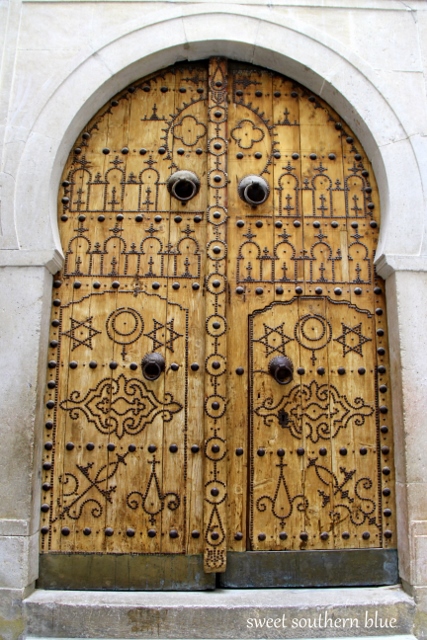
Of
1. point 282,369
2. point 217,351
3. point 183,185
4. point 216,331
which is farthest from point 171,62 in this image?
point 282,369

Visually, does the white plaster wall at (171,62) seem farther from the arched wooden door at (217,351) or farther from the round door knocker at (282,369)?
the round door knocker at (282,369)

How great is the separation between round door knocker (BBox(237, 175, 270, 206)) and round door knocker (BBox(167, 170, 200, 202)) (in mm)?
344

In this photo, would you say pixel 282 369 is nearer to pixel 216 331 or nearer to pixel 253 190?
pixel 216 331

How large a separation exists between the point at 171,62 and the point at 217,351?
2.27m

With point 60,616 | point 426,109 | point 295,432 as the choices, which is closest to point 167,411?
point 295,432

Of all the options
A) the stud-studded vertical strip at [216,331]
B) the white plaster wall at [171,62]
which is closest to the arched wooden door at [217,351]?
the stud-studded vertical strip at [216,331]

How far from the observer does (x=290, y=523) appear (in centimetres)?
368

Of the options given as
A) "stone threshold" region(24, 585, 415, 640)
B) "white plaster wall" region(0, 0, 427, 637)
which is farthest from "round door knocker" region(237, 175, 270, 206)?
"stone threshold" region(24, 585, 415, 640)

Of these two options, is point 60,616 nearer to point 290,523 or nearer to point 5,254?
point 290,523

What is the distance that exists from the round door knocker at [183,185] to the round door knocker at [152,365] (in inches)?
46.2

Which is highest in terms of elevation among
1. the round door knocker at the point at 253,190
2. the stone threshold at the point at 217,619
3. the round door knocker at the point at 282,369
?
the round door knocker at the point at 253,190

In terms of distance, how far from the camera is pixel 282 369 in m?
3.74

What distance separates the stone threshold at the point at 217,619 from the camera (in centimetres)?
337

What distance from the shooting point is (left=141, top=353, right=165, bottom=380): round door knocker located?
147 inches
